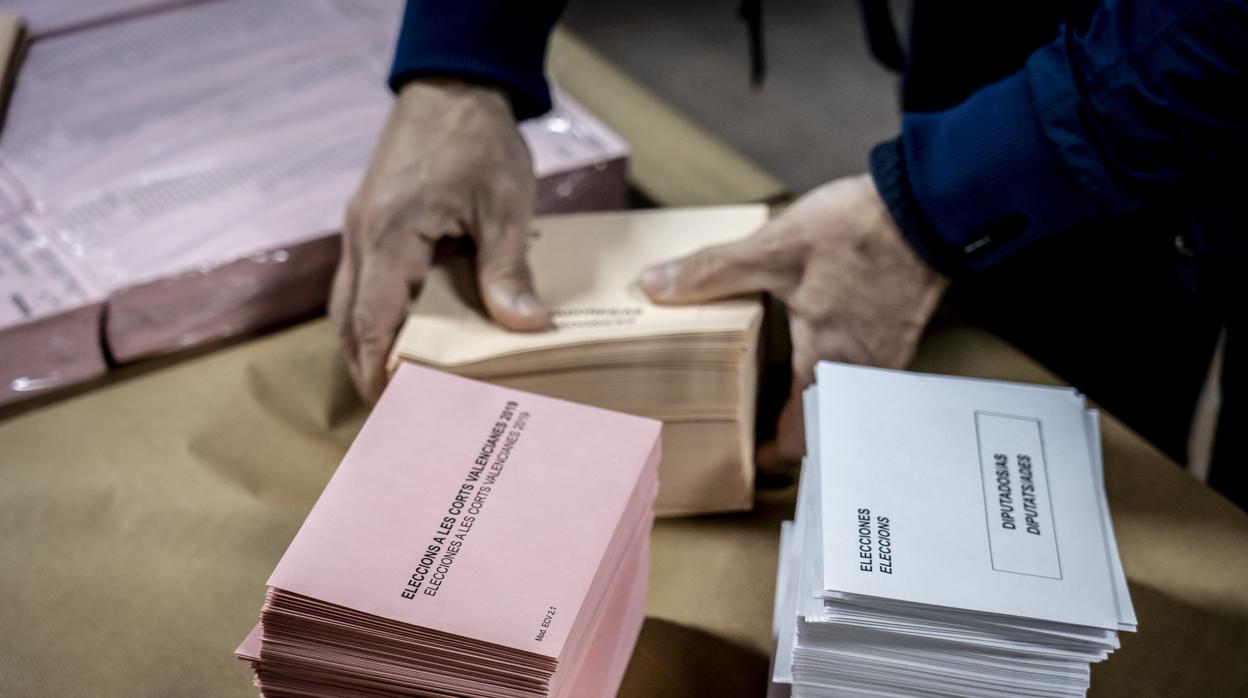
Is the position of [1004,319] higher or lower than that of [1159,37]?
lower

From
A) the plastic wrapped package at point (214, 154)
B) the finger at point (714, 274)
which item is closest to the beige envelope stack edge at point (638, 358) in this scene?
the finger at point (714, 274)

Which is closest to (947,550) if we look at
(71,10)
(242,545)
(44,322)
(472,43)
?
(242,545)

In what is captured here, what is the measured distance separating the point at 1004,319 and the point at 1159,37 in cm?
49

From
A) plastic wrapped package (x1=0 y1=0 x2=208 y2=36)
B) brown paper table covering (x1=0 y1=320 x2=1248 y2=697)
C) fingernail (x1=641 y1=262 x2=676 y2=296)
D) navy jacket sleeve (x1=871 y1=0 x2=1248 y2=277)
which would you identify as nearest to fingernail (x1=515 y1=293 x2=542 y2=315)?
fingernail (x1=641 y1=262 x2=676 y2=296)

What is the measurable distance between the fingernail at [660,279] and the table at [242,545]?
20cm

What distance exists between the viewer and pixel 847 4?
306cm

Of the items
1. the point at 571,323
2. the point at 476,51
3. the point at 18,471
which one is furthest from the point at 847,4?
the point at 18,471

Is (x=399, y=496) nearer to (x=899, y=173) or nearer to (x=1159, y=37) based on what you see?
(x=899, y=173)

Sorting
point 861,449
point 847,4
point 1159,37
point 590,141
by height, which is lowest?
point 847,4

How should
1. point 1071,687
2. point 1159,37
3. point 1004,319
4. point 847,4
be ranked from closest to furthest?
point 1071,687, point 1159,37, point 1004,319, point 847,4

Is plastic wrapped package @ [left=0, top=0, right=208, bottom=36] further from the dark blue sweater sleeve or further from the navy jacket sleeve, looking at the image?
the navy jacket sleeve

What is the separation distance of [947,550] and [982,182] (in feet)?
1.19

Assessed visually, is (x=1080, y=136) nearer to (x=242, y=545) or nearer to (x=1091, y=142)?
(x=1091, y=142)

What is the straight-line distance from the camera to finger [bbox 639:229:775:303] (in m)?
0.90
